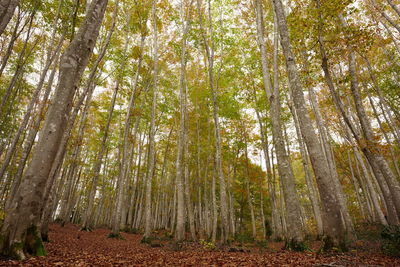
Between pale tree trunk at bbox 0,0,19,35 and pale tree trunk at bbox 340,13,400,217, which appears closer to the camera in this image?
pale tree trunk at bbox 0,0,19,35

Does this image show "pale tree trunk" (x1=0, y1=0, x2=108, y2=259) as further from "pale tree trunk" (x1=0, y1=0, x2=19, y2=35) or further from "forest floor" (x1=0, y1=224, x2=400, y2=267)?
"pale tree trunk" (x1=0, y1=0, x2=19, y2=35)

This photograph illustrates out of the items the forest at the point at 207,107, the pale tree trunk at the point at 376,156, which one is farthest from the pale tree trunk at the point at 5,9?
the pale tree trunk at the point at 376,156

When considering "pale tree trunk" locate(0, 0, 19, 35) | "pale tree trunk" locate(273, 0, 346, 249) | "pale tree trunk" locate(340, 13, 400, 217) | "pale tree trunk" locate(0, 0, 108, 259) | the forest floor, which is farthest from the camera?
"pale tree trunk" locate(340, 13, 400, 217)

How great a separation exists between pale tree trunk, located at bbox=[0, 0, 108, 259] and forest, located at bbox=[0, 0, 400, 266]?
0.8 inches

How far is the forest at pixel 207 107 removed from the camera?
457cm

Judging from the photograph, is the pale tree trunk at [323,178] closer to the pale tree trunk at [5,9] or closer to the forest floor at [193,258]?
the forest floor at [193,258]

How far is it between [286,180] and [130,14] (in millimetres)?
13608

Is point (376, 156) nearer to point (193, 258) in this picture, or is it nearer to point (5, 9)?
point (193, 258)

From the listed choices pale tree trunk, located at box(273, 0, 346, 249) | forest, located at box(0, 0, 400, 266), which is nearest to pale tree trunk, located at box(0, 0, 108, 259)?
forest, located at box(0, 0, 400, 266)

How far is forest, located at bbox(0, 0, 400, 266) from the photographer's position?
457 centimetres

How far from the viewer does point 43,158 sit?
3787 millimetres

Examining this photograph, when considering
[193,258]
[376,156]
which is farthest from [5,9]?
[376,156]

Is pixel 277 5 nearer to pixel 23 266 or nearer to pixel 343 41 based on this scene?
pixel 343 41

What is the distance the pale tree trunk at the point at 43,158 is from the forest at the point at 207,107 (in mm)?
20
